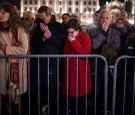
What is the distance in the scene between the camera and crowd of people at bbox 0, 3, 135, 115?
547 centimetres

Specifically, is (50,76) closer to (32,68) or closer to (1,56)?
(32,68)

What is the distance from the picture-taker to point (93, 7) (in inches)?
4407

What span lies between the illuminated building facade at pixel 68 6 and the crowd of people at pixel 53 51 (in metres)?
96.4

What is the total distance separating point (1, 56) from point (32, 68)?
47.9 inches

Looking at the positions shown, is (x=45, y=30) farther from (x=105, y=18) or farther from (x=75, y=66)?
(x=105, y=18)

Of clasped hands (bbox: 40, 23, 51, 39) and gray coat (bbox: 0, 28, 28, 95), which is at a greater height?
clasped hands (bbox: 40, 23, 51, 39)

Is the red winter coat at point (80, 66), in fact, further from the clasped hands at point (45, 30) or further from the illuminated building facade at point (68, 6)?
the illuminated building facade at point (68, 6)

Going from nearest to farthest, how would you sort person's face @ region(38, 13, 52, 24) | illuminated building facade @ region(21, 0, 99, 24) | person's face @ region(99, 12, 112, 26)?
person's face @ region(38, 13, 52, 24), person's face @ region(99, 12, 112, 26), illuminated building facade @ region(21, 0, 99, 24)

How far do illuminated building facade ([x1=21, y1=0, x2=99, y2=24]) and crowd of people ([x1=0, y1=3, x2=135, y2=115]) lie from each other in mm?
96394

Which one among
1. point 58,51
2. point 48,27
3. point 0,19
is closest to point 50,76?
point 58,51

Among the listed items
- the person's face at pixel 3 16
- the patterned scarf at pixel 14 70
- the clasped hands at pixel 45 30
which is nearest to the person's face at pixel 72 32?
the clasped hands at pixel 45 30

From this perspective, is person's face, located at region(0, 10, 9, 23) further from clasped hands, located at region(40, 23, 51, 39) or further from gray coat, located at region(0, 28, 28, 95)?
clasped hands, located at region(40, 23, 51, 39)

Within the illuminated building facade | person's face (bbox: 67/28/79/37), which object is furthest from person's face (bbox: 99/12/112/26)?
the illuminated building facade

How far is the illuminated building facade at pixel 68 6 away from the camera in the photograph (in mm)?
104500
